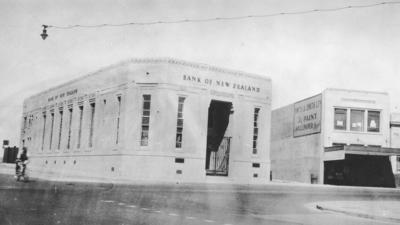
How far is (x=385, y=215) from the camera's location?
15711mm

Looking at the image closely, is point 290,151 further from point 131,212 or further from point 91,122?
point 131,212

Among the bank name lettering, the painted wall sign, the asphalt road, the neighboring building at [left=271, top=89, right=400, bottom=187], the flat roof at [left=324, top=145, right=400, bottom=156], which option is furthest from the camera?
the neighboring building at [left=271, top=89, right=400, bottom=187]

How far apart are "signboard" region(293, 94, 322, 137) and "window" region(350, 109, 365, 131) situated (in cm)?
325

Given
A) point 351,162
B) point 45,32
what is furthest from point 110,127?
point 351,162

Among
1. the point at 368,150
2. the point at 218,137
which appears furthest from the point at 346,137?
the point at 218,137

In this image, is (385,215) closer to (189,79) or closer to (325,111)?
(189,79)

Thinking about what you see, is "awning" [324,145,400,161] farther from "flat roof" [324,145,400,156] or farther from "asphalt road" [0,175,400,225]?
"asphalt road" [0,175,400,225]

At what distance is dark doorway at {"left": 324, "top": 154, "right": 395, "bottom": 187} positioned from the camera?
1988 inches

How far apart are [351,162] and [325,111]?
566 cm

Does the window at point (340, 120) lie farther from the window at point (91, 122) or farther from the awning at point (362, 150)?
the window at point (91, 122)

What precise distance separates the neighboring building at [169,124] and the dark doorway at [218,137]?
0.27ft

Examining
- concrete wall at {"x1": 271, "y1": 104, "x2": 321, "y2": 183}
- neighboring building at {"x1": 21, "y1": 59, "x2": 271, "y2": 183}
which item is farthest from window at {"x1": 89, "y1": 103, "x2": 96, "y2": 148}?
concrete wall at {"x1": 271, "y1": 104, "x2": 321, "y2": 183}

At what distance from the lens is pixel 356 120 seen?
52281 mm

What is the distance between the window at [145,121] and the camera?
128 feet
